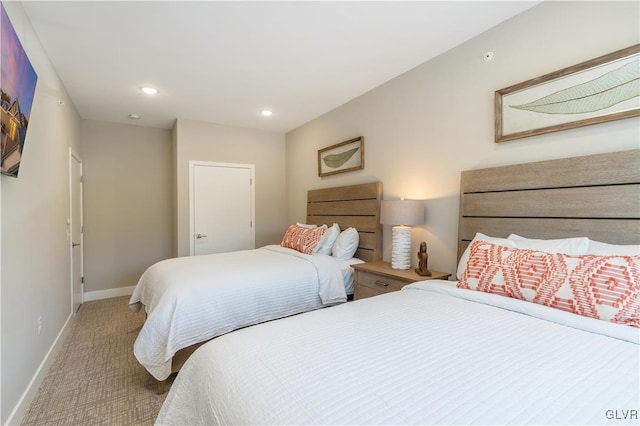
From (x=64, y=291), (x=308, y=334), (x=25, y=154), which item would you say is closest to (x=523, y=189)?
(x=308, y=334)

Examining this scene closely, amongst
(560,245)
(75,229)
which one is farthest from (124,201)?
(560,245)

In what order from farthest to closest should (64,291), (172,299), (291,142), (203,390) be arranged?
(291,142)
(64,291)
(172,299)
(203,390)

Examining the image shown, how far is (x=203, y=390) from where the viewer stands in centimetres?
101

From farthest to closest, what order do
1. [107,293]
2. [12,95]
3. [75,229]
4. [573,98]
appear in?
[107,293] < [75,229] < [573,98] < [12,95]

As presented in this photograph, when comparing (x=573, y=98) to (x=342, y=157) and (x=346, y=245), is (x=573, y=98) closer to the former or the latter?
Answer: (x=346, y=245)

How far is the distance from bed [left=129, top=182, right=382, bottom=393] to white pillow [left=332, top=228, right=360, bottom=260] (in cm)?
1

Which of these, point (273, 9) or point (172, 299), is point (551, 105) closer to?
point (273, 9)

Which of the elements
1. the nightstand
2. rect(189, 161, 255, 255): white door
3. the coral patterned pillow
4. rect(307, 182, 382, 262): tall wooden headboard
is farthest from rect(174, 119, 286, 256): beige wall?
the coral patterned pillow

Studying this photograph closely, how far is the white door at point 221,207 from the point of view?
4.16 m

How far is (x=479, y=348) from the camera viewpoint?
1.05 m

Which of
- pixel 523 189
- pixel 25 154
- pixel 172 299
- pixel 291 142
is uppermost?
pixel 291 142

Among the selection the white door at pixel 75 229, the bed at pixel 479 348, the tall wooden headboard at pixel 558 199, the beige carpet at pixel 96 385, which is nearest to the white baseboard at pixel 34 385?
the beige carpet at pixel 96 385

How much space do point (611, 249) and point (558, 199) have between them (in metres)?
0.41

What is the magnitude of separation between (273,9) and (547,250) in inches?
84.0
